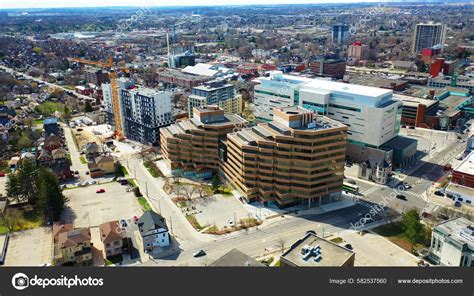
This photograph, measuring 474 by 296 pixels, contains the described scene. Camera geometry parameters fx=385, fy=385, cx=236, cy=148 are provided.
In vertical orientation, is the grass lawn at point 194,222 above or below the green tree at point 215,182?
below

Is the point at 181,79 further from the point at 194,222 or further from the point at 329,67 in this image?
the point at 194,222

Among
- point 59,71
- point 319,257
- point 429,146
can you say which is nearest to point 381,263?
point 319,257

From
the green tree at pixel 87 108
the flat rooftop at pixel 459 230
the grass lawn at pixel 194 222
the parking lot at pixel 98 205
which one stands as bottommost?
the parking lot at pixel 98 205

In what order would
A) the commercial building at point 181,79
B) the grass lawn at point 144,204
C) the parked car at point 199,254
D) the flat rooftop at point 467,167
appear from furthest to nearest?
the commercial building at point 181,79 → the flat rooftop at point 467,167 → the grass lawn at point 144,204 → the parked car at point 199,254

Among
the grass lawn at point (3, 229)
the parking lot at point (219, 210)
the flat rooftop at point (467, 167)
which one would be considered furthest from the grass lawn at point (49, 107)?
the flat rooftop at point (467, 167)

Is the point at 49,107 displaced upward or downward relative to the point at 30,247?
upward

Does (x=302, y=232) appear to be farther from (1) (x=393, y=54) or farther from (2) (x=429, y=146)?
(1) (x=393, y=54)

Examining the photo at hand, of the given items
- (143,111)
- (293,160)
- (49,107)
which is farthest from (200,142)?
(49,107)

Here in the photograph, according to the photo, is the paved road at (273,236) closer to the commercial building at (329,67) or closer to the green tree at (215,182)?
the green tree at (215,182)
